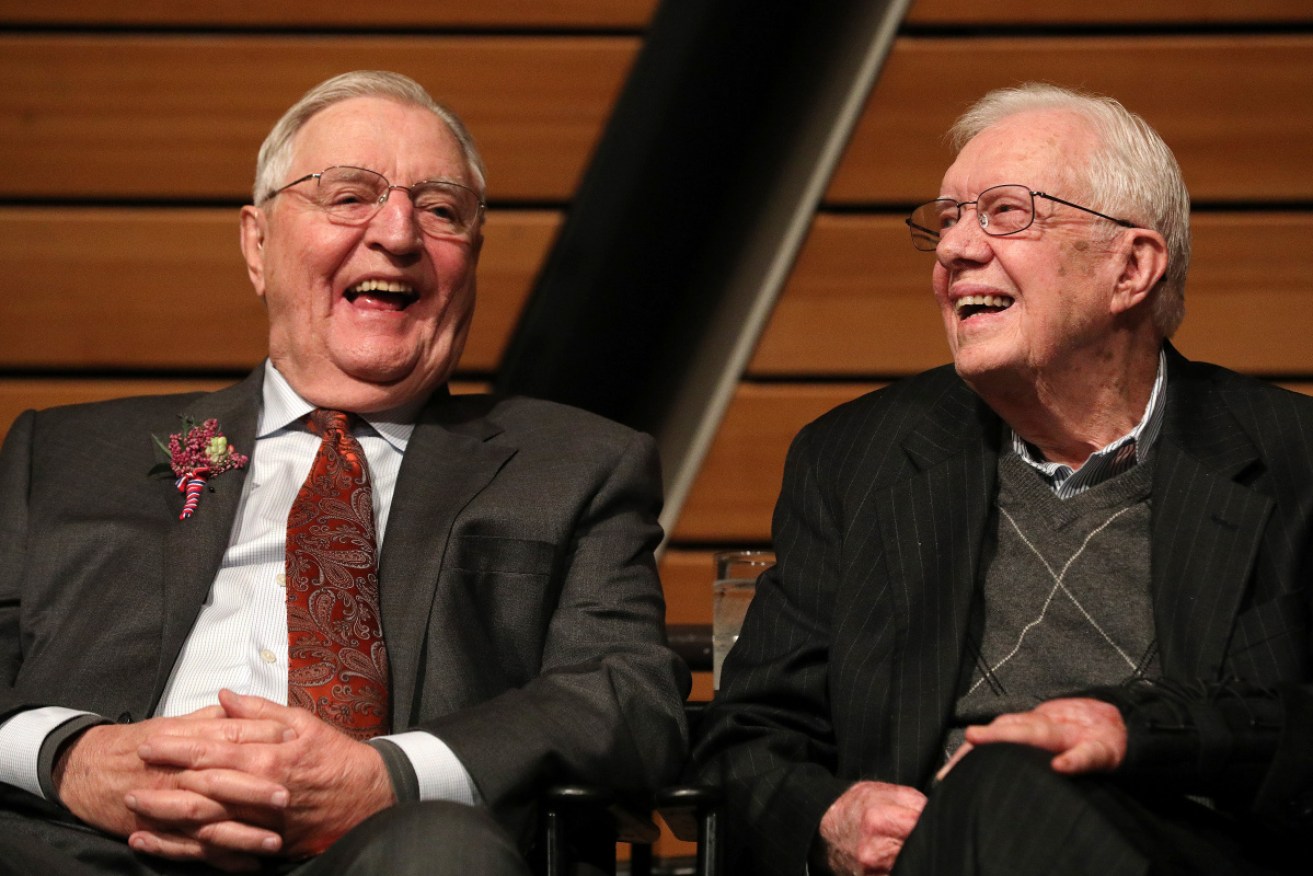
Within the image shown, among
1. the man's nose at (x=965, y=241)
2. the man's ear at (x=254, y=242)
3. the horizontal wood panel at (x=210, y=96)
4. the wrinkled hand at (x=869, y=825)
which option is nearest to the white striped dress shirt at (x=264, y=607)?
the man's ear at (x=254, y=242)

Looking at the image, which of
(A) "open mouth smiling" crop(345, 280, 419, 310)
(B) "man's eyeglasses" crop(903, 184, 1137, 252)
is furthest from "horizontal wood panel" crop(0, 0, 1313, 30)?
(B) "man's eyeglasses" crop(903, 184, 1137, 252)

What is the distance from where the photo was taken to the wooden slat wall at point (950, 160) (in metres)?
3.68

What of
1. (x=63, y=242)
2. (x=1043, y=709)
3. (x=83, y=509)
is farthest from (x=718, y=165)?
(x=1043, y=709)

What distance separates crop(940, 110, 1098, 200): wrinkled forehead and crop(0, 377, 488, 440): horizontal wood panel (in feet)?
5.56

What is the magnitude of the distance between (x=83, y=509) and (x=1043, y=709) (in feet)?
4.98

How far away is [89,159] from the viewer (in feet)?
12.1

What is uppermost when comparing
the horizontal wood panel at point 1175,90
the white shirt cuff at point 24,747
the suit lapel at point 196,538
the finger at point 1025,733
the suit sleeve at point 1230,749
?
the horizontal wood panel at point 1175,90

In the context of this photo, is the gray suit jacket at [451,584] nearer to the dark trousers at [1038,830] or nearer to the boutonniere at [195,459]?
the boutonniere at [195,459]

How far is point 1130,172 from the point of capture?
234cm

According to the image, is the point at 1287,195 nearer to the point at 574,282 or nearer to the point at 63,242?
the point at 574,282

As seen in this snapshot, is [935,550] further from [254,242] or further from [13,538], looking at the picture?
[13,538]

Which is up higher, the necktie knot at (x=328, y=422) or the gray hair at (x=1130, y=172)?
the gray hair at (x=1130, y=172)

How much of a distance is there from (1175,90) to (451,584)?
242cm

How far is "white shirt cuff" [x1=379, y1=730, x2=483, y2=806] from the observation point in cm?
196
